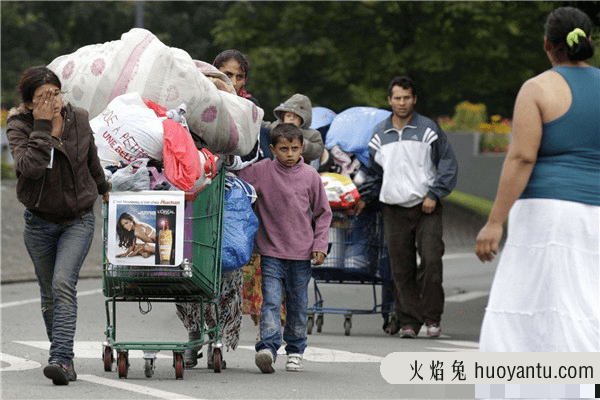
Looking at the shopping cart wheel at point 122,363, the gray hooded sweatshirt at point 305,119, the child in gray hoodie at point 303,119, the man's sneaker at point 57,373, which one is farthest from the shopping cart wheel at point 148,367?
the gray hooded sweatshirt at point 305,119

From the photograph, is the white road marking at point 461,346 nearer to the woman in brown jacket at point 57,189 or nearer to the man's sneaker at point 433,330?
the man's sneaker at point 433,330

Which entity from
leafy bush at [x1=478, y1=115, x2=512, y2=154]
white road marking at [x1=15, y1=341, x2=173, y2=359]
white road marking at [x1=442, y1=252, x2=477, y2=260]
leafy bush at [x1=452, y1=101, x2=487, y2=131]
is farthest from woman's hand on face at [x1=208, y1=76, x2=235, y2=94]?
leafy bush at [x1=452, y1=101, x2=487, y2=131]

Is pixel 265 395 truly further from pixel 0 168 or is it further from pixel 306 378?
pixel 0 168

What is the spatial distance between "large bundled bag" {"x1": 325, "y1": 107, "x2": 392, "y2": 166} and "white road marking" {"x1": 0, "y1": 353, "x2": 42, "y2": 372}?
352 centimetres

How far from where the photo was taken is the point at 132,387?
7383mm

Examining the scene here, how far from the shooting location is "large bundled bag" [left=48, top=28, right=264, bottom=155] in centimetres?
790

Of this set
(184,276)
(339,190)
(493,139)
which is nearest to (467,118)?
(493,139)

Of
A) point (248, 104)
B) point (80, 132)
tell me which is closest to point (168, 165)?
point (80, 132)

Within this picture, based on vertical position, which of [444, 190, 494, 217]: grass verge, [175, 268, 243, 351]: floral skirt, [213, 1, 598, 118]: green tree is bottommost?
[175, 268, 243, 351]: floral skirt

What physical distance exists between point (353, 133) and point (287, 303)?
2.87m

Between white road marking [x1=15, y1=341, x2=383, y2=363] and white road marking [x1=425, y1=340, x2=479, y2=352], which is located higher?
white road marking [x1=15, y1=341, x2=383, y2=363]

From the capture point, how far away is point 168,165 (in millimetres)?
7418

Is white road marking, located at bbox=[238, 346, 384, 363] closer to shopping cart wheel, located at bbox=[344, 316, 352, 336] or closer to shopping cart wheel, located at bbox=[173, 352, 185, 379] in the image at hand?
shopping cart wheel, located at bbox=[344, 316, 352, 336]

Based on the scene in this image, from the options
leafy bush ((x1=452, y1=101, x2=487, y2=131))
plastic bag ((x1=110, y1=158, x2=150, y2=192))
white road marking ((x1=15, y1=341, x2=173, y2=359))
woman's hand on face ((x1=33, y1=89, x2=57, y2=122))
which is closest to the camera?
woman's hand on face ((x1=33, y1=89, x2=57, y2=122))
